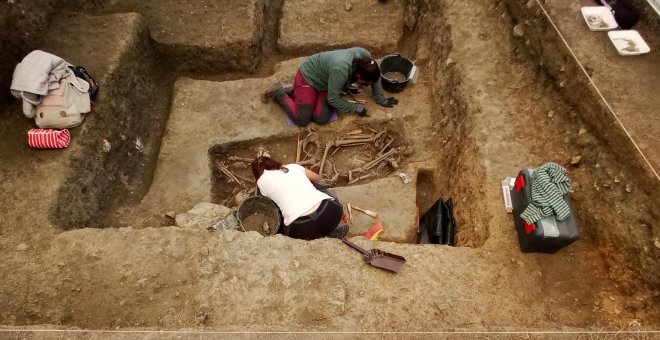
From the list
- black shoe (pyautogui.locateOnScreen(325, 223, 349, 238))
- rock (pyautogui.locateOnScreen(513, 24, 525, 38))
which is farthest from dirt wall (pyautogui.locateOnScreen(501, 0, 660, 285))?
black shoe (pyautogui.locateOnScreen(325, 223, 349, 238))

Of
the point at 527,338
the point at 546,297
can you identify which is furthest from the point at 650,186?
the point at 527,338

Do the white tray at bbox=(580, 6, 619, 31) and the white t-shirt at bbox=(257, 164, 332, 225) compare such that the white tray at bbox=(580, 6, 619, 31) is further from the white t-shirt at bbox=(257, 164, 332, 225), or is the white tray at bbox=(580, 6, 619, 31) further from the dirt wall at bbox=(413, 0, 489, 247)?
the white t-shirt at bbox=(257, 164, 332, 225)

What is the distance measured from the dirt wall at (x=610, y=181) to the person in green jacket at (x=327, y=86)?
2.05 m

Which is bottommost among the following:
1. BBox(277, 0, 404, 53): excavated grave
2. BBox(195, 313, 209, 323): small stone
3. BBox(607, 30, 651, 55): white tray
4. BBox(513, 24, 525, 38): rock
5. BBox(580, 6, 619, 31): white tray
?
BBox(195, 313, 209, 323): small stone

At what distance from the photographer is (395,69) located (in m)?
6.26

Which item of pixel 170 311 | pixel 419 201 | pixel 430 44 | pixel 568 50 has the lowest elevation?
pixel 419 201

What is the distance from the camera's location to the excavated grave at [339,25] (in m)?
6.64

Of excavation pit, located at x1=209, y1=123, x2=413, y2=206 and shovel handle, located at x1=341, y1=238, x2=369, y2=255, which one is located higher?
shovel handle, located at x1=341, y1=238, x2=369, y2=255

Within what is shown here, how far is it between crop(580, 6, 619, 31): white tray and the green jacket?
2534 millimetres

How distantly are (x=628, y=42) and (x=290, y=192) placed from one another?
4037 mm

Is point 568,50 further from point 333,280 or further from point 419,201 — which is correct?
point 333,280

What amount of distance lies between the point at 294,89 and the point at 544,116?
3187 millimetres

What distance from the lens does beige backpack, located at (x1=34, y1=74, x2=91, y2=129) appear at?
4438 mm

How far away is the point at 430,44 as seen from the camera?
20.5 ft
